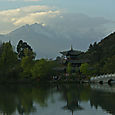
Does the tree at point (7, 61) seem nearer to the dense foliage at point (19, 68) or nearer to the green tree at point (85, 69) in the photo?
the dense foliage at point (19, 68)

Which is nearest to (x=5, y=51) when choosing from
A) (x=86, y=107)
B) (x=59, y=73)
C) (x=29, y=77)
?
(x=29, y=77)

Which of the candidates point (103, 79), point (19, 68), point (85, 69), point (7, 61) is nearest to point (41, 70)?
point (19, 68)

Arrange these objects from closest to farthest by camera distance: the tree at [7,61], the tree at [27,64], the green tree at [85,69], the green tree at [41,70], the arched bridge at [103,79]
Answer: the arched bridge at [103,79] < the tree at [7,61] < the green tree at [41,70] < the tree at [27,64] < the green tree at [85,69]

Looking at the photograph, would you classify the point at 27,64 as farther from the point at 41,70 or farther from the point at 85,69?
the point at 85,69

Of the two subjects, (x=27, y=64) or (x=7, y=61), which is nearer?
(x=7, y=61)

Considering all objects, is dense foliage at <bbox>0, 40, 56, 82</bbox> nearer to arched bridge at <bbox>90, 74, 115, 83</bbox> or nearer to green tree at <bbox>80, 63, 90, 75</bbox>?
green tree at <bbox>80, 63, 90, 75</bbox>

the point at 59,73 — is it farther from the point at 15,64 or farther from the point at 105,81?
the point at 105,81

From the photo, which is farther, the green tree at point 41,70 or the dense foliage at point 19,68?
the green tree at point 41,70

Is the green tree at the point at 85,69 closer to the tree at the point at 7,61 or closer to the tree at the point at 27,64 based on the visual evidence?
the tree at the point at 27,64

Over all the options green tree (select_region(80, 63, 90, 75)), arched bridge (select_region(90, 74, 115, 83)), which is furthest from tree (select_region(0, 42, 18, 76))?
arched bridge (select_region(90, 74, 115, 83))

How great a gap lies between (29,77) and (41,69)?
3.08 meters

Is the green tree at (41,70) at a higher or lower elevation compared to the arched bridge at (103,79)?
higher

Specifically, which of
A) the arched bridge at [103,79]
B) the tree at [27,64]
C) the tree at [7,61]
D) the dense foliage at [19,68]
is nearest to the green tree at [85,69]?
the arched bridge at [103,79]

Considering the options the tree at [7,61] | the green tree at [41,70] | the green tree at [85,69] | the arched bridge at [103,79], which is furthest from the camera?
the green tree at [85,69]
